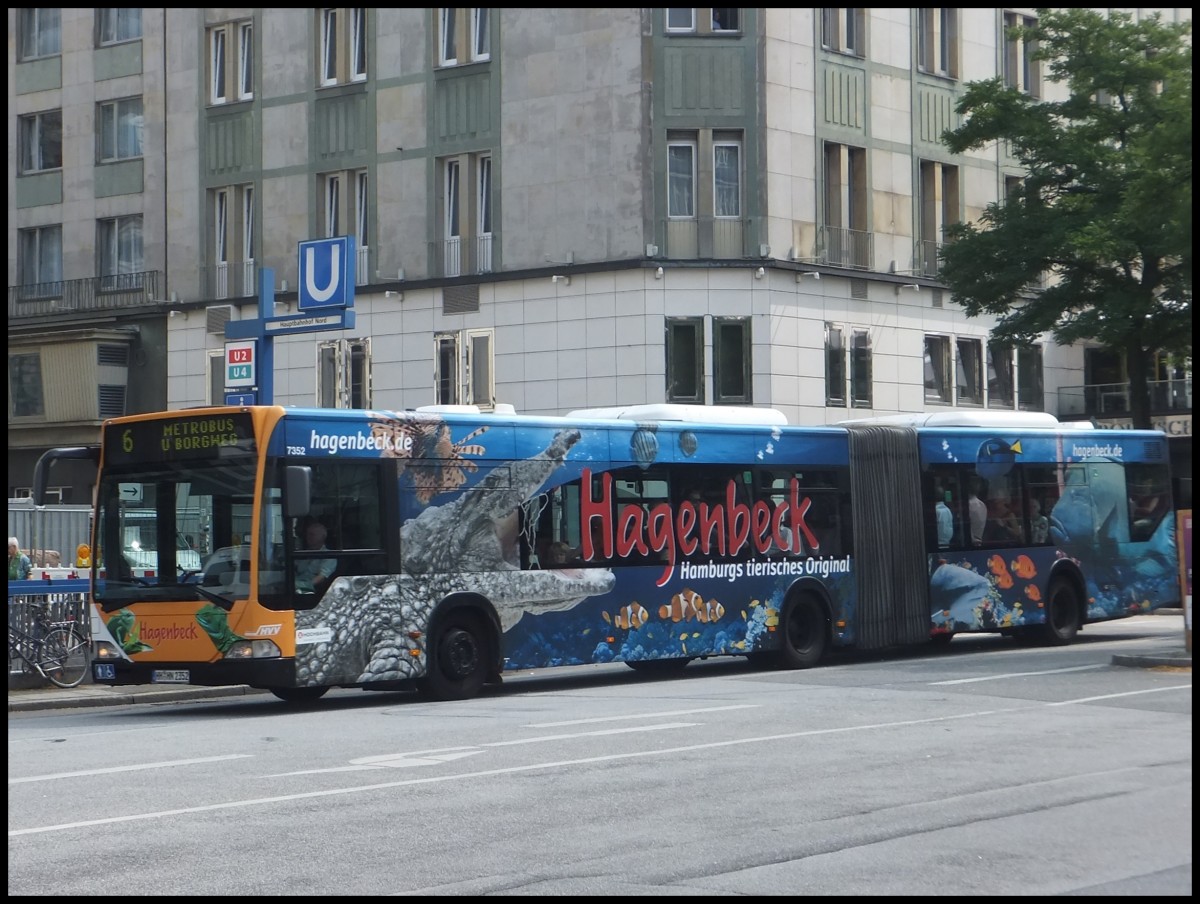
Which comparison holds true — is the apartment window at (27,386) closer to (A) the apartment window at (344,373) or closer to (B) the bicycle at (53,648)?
(A) the apartment window at (344,373)

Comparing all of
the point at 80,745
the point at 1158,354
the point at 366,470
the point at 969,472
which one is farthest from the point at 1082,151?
the point at 80,745

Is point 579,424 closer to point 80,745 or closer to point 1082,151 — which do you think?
point 80,745

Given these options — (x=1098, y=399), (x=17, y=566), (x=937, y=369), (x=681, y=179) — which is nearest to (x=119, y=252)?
(x=681, y=179)

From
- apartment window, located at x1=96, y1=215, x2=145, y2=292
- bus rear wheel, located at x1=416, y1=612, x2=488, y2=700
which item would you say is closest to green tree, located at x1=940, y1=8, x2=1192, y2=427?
bus rear wheel, located at x1=416, y1=612, x2=488, y2=700

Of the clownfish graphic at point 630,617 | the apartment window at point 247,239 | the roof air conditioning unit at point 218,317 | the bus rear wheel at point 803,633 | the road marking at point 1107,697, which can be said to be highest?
the apartment window at point 247,239

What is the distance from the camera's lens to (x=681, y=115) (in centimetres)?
3862

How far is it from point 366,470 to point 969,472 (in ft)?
31.2

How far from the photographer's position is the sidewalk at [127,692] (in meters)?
19.7

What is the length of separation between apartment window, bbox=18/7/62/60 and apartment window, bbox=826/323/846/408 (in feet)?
74.1

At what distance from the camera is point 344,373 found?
43.2m

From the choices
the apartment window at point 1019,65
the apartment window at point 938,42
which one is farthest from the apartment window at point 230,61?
the apartment window at point 1019,65

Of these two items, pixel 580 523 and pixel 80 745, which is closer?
pixel 80 745

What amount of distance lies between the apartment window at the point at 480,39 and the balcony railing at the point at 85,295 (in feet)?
36.0

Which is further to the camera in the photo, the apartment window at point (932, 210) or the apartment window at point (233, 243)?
the apartment window at point (233, 243)
